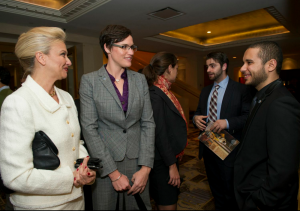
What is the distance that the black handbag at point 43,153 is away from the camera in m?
1.07

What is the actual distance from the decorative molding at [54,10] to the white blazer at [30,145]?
176 inches

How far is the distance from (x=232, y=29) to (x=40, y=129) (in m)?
10.3

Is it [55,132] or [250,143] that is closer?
[55,132]

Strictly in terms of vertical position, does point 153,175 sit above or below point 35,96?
below

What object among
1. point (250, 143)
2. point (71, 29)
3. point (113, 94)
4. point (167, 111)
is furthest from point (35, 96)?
point (71, 29)

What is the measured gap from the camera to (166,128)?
192cm

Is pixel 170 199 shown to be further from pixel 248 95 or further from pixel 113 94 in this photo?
pixel 248 95

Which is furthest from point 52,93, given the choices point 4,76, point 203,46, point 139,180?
point 203,46

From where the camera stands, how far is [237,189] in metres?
1.48

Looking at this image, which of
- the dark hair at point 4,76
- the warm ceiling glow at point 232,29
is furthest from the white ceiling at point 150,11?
the dark hair at point 4,76

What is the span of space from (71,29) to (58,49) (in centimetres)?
679

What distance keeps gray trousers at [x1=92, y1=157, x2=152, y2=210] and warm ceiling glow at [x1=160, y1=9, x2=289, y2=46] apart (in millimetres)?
8022

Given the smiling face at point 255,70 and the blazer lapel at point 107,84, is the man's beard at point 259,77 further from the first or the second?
the blazer lapel at point 107,84

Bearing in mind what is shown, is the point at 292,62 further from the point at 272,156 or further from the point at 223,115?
the point at 272,156
